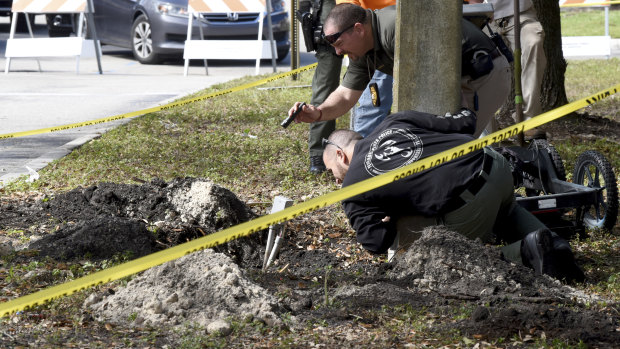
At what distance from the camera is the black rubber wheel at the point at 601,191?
5.11m

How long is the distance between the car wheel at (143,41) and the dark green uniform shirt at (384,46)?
A: 974cm

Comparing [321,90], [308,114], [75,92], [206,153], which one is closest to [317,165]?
[321,90]

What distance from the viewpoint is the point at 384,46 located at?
5398 millimetres

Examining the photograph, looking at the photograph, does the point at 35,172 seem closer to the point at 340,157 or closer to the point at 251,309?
the point at 340,157


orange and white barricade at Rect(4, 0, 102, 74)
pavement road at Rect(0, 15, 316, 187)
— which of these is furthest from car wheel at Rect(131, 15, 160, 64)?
orange and white barricade at Rect(4, 0, 102, 74)

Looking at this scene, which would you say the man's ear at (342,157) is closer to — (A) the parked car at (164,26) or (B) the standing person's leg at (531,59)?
(B) the standing person's leg at (531,59)

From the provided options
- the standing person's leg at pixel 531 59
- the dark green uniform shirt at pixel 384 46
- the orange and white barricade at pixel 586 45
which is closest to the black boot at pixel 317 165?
the dark green uniform shirt at pixel 384 46

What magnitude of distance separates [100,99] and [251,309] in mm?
8044

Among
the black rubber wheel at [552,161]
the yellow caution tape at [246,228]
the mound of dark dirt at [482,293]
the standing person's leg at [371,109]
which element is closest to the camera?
the yellow caution tape at [246,228]

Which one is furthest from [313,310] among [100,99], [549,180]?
[100,99]

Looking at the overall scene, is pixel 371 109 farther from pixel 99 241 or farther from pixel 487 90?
pixel 99 241

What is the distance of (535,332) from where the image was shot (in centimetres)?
341

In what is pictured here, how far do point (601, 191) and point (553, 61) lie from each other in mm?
4106

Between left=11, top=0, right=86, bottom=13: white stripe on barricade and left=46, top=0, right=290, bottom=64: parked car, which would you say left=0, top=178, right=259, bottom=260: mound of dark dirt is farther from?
left=46, top=0, right=290, bottom=64: parked car
